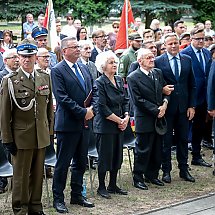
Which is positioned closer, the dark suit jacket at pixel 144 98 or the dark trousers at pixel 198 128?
the dark suit jacket at pixel 144 98

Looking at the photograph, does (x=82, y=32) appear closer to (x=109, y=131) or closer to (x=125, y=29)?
(x=125, y=29)

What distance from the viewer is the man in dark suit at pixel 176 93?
30.6ft

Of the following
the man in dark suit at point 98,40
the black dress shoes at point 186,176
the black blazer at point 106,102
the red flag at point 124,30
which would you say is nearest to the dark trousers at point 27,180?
the black blazer at point 106,102

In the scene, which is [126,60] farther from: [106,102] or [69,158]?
[69,158]

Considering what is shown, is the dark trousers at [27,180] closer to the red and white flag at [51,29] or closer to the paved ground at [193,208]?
the paved ground at [193,208]


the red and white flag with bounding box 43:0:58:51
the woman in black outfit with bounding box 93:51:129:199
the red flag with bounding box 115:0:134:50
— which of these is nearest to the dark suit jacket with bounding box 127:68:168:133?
the woman in black outfit with bounding box 93:51:129:199

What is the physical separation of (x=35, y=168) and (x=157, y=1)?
587 inches

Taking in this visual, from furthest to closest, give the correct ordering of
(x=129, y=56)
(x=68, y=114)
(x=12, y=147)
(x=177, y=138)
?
(x=129, y=56) → (x=177, y=138) → (x=68, y=114) → (x=12, y=147)

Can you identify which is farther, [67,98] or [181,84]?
[181,84]

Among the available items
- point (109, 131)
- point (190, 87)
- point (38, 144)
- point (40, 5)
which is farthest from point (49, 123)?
point (40, 5)

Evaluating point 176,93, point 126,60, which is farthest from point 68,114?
point 126,60

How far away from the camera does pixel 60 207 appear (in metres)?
7.88

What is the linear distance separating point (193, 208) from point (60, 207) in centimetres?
165

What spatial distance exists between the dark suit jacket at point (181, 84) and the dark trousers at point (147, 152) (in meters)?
0.51
